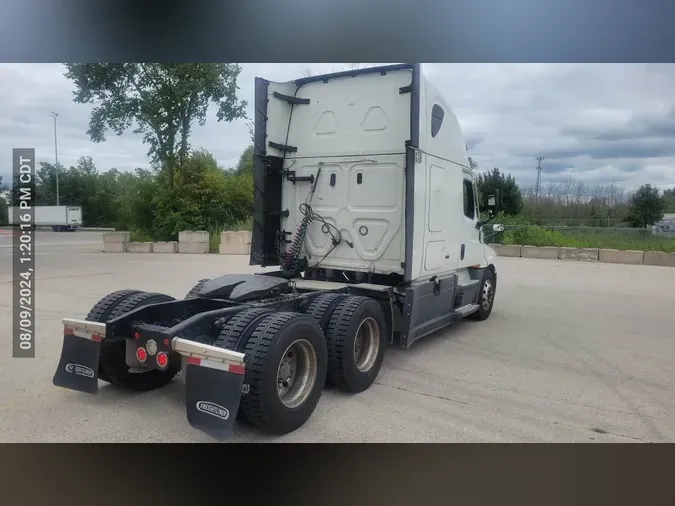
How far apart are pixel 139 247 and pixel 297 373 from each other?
19.1m

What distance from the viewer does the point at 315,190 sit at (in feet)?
21.4

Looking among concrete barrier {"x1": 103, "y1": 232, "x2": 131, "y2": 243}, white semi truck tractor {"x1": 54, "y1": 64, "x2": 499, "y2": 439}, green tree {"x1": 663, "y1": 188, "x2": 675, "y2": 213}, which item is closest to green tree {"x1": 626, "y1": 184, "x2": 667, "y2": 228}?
green tree {"x1": 663, "y1": 188, "x2": 675, "y2": 213}

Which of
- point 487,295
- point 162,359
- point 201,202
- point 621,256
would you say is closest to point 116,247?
point 201,202

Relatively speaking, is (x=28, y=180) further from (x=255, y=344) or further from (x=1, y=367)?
(x=255, y=344)

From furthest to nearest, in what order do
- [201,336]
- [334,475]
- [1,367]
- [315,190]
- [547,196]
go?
[547,196]
[315,190]
[1,367]
[201,336]
[334,475]

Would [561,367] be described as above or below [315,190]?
below

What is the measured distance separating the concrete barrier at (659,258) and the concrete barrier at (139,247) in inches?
780

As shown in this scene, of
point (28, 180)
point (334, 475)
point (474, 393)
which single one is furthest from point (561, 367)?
point (28, 180)

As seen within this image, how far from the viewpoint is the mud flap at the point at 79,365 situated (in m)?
4.30

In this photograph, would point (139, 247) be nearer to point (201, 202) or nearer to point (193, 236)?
point (193, 236)

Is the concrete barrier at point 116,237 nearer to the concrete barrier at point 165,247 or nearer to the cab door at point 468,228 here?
the concrete barrier at point 165,247

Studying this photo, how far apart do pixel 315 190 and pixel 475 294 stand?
3274 millimetres

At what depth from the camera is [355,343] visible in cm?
500

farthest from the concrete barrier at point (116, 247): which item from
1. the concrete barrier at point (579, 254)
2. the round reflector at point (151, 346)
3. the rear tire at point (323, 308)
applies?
the round reflector at point (151, 346)
